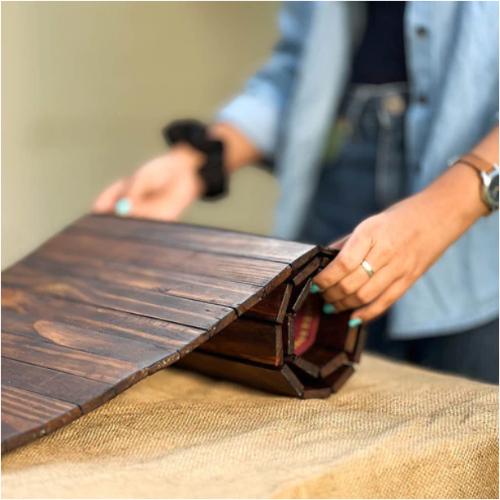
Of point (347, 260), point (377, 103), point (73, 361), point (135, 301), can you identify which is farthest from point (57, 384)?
point (377, 103)

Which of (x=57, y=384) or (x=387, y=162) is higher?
(x=387, y=162)

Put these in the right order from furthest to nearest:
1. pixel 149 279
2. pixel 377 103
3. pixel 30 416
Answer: pixel 377 103
pixel 149 279
pixel 30 416

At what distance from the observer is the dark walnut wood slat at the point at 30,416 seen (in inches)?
25.5

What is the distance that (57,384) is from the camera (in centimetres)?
71

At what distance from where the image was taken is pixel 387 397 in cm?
88

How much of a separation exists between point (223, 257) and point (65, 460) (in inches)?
13.1

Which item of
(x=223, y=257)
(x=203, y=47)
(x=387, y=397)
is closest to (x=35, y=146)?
(x=203, y=47)

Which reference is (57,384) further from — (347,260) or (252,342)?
(347,260)

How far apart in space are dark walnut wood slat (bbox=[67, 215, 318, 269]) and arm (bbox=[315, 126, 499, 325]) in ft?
0.19

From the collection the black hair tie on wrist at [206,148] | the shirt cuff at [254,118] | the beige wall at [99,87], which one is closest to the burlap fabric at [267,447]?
the black hair tie on wrist at [206,148]

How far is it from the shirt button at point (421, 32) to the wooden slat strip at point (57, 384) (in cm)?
82

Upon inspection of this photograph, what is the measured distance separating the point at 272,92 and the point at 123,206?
1.48ft

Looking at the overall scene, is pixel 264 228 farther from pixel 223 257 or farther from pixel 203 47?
pixel 223 257

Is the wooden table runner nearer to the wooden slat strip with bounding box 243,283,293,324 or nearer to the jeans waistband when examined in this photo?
the wooden slat strip with bounding box 243,283,293,324
